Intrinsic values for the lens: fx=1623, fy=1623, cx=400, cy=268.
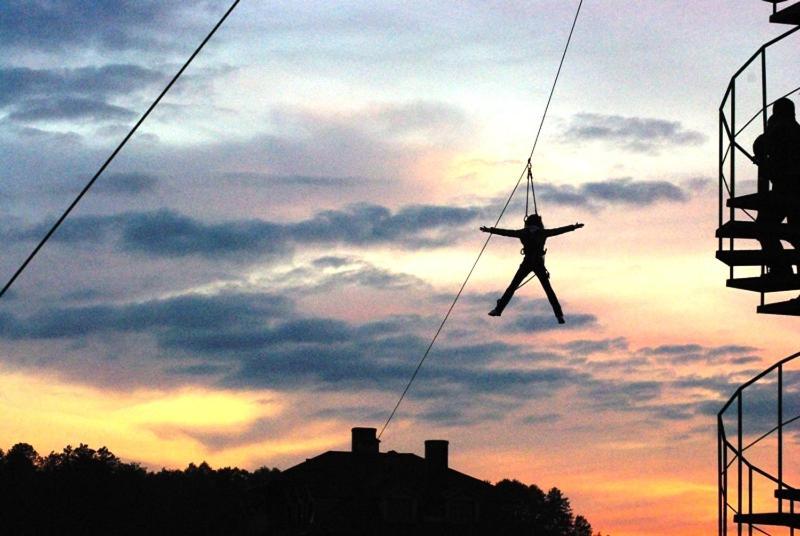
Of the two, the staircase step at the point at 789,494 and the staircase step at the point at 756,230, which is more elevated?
the staircase step at the point at 756,230

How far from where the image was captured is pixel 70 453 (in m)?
138

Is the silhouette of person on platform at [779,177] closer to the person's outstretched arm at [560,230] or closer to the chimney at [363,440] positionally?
the person's outstretched arm at [560,230]

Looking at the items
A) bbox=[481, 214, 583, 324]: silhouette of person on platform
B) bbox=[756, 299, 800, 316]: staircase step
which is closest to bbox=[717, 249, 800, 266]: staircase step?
bbox=[756, 299, 800, 316]: staircase step

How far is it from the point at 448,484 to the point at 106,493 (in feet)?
163

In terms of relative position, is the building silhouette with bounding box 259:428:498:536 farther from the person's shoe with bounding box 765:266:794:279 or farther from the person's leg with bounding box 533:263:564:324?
the person's shoe with bounding box 765:266:794:279

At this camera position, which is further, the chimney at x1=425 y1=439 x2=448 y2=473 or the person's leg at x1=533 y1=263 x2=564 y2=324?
the chimney at x1=425 y1=439 x2=448 y2=473

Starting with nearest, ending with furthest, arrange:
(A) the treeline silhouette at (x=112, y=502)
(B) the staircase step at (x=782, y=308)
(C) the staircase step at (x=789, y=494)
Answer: (C) the staircase step at (x=789, y=494)
(B) the staircase step at (x=782, y=308)
(A) the treeline silhouette at (x=112, y=502)

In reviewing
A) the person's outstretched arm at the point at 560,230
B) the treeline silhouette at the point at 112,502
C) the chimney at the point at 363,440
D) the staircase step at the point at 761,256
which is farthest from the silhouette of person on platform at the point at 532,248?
the treeline silhouette at the point at 112,502

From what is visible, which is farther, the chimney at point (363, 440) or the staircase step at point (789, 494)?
the chimney at point (363, 440)

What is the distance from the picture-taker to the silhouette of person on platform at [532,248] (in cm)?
2536

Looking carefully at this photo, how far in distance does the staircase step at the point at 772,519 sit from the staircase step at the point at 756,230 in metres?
3.36

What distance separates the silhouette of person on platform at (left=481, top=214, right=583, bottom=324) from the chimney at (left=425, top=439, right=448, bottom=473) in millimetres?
33591

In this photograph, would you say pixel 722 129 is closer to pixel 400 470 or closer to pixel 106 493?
pixel 400 470

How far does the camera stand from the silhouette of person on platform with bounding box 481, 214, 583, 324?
2536cm
